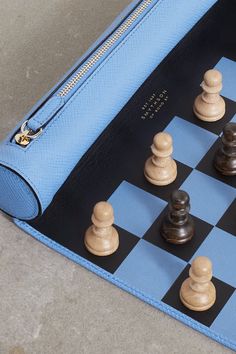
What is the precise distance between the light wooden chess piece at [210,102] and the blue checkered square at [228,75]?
0.04m

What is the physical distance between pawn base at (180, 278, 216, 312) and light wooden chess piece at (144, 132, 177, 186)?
227 millimetres

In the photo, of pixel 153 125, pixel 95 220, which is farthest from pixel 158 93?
pixel 95 220

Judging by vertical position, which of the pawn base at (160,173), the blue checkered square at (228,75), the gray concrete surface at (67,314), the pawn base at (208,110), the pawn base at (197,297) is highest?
the blue checkered square at (228,75)

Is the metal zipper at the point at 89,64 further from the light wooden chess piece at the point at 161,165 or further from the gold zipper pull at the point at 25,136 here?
the light wooden chess piece at the point at 161,165

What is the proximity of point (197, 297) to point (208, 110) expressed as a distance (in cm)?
42

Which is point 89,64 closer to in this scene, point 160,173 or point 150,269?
point 160,173

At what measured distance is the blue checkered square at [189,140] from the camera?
71.2 inches

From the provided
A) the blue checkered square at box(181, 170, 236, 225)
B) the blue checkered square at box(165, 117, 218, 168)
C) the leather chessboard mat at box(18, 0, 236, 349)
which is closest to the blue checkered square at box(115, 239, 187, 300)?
the leather chessboard mat at box(18, 0, 236, 349)

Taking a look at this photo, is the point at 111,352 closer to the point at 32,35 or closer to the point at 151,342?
the point at 151,342

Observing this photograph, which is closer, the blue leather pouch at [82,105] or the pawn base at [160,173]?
the blue leather pouch at [82,105]

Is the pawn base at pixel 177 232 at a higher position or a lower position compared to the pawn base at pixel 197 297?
higher

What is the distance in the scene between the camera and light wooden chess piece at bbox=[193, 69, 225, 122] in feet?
5.94

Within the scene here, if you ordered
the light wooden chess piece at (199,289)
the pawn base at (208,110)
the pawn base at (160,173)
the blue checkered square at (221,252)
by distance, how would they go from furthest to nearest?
the pawn base at (208,110), the pawn base at (160,173), the blue checkered square at (221,252), the light wooden chess piece at (199,289)

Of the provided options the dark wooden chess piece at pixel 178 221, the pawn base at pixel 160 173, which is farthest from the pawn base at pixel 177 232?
the pawn base at pixel 160 173
